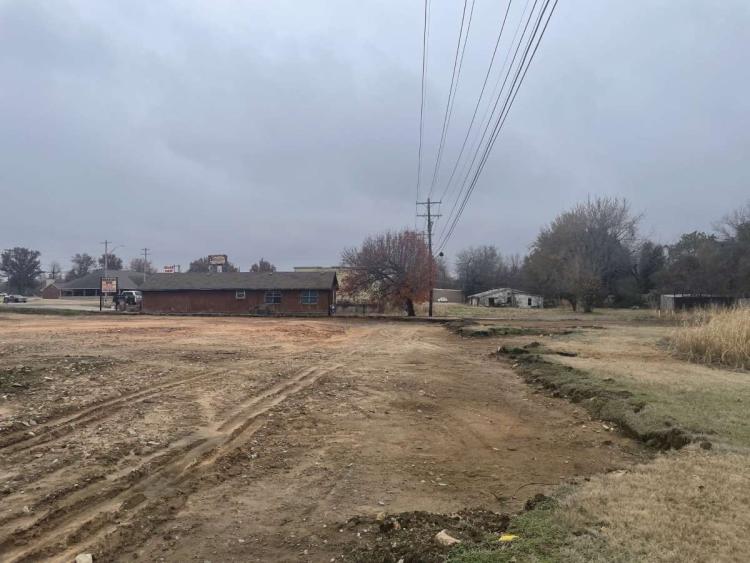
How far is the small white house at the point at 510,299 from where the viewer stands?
98.3 metres

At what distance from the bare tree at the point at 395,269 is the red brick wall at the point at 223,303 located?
4.35 m

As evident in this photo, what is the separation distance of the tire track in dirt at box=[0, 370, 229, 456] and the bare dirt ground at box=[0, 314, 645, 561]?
35mm

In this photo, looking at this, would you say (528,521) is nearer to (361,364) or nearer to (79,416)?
(79,416)

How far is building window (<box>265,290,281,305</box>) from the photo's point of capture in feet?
180

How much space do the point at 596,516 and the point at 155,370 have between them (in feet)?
33.9

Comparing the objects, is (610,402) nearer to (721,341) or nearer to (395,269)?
(721,341)

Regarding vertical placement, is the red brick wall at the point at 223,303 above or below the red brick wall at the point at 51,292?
below

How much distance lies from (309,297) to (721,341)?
4120cm

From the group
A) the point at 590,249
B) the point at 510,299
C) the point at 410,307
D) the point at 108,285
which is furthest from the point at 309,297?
the point at 510,299

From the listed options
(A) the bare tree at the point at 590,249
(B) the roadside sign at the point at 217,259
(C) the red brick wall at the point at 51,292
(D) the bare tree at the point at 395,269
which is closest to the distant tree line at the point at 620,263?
(A) the bare tree at the point at 590,249

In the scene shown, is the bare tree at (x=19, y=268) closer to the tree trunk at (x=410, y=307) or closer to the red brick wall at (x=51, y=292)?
the red brick wall at (x=51, y=292)

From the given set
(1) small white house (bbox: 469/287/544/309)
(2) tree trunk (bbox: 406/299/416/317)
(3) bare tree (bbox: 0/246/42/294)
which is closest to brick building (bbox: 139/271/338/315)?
(2) tree trunk (bbox: 406/299/416/317)

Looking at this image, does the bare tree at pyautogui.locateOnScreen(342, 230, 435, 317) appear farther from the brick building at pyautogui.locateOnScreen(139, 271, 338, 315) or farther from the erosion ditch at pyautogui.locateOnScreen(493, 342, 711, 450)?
the erosion ditch at pyautogui.locateOnScreen(493, 342, 711, 450)

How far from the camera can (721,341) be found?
16.1 m
